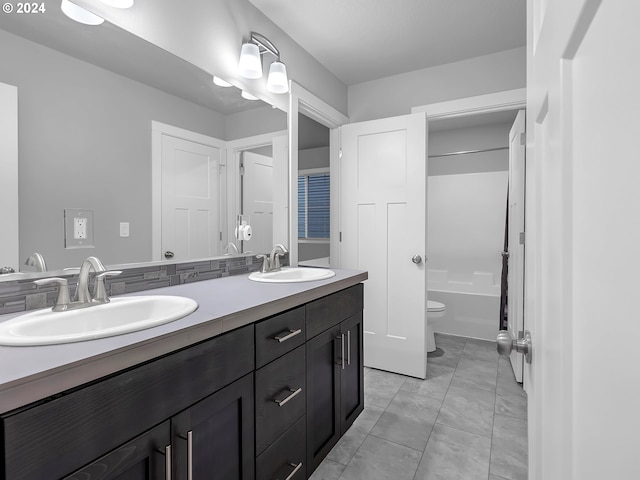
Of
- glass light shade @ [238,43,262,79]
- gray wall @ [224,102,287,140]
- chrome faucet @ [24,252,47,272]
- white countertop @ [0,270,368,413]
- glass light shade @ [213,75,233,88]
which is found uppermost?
glass light shade @ [238,43,262,79]

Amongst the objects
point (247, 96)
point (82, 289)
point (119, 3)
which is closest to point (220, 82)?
point (247, 96)

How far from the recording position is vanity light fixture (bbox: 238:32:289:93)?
192 cm

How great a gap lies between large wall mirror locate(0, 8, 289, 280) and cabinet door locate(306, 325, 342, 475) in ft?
2.52

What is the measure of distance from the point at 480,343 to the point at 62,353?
3.56m

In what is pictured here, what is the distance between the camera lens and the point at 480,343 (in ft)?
11.3

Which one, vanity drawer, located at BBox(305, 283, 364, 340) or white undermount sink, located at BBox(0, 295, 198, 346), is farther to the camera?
vanity drawer, located at BBox(305, 283, 364, 340)

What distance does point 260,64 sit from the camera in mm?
1971

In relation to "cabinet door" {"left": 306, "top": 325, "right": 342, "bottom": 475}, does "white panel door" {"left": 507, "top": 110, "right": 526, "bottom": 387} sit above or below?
above

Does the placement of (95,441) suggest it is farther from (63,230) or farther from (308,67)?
(308,67)

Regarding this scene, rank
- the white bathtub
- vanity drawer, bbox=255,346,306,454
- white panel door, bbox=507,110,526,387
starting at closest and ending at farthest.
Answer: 1. vanity drawer, bbox=255,346,306,454
2. white panel door, bbox=507,110,526,387
3. the white bathtub

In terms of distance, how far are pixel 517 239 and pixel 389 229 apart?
0.94 m

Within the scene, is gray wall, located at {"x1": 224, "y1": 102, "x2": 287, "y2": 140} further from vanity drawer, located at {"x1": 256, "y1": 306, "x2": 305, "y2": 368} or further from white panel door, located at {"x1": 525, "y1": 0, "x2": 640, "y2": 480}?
white panel door, located at {"x1": 525, "y1": 0, "x2": 640, "y2": 480}

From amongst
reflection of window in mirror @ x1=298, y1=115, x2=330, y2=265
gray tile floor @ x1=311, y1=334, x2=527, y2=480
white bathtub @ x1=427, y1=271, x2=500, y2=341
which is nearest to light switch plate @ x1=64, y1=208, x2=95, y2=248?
gray tile floor @ x1=311, y1=334, x2=527, y2=480

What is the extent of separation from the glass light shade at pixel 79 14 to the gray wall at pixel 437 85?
223 centimetres
